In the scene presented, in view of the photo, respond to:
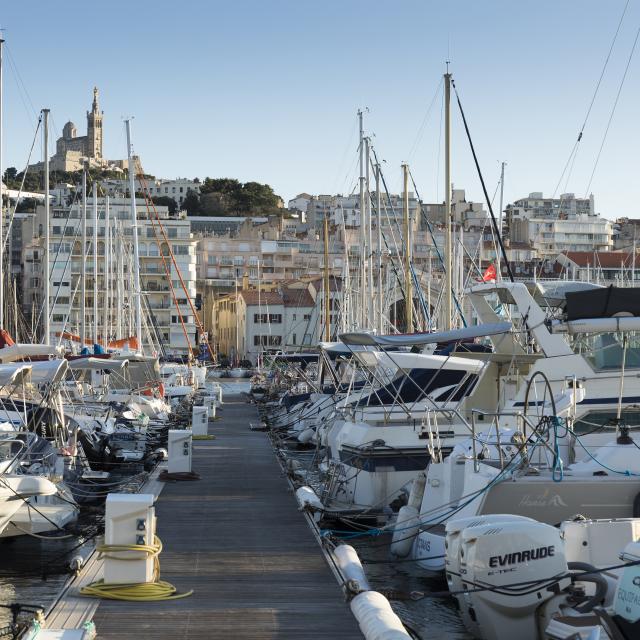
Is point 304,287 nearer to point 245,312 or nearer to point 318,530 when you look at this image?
point 245,312

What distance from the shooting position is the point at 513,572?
34.5 ft

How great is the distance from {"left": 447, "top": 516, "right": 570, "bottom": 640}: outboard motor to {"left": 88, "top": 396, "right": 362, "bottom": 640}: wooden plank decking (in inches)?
50.6

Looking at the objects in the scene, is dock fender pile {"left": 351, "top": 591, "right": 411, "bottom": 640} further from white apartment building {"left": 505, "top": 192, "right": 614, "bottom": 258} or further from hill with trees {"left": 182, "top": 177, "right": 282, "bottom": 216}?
hill with trees {"left": 182, "top": 177, "right": 282, "bottom": 216}

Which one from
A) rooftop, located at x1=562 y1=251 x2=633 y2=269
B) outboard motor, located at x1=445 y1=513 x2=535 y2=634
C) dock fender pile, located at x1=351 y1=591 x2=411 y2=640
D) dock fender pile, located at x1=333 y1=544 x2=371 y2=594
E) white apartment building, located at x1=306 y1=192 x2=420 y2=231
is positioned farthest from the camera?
white apartment building, located at x1=306 y1=192 x2=420 y2=231

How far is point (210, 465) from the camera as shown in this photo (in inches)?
1047

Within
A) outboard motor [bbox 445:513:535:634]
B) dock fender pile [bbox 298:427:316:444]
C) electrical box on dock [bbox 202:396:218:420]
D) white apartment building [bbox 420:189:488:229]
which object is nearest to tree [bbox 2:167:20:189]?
white apartment building [bbox 420:189:488:229]

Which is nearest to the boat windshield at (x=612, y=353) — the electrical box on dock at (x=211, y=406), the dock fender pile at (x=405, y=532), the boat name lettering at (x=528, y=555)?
the dock fender pile at (x=405, y=532)

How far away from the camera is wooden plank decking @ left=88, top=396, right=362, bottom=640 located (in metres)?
11.3

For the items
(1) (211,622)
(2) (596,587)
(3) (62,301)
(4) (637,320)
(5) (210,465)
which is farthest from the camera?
(3) (62,301)

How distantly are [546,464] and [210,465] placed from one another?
44.3 feet

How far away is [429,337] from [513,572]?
8.31 meters

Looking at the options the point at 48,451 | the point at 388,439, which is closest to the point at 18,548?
the point at 48,451

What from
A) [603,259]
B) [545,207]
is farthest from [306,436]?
[545,207]

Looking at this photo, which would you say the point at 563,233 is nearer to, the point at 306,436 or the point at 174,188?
the point at 174,188
